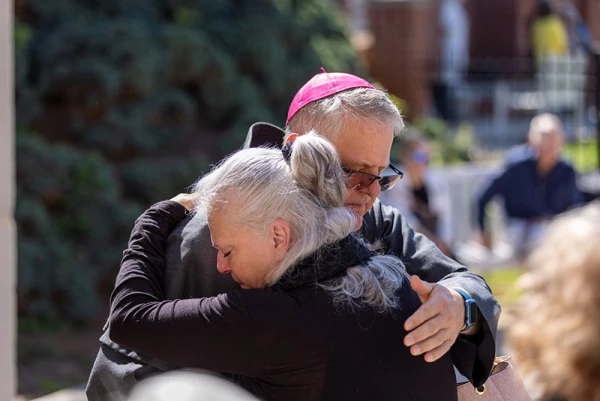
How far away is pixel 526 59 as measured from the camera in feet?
54.0

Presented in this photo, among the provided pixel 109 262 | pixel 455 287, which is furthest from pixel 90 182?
pixel 455 287

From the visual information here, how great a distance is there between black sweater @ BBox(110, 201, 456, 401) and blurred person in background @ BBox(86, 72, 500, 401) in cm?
7

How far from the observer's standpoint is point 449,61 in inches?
566

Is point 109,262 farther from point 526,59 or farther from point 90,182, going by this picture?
point 526,59

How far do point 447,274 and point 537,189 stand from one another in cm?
545

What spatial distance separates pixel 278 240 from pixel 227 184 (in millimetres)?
165

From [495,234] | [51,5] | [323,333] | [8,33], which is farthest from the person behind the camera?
[495,234]

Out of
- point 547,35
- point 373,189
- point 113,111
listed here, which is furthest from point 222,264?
point 547,35

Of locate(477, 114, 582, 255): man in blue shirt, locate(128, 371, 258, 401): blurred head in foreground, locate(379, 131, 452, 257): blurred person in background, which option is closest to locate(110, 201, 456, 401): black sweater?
locate(128, 371, 258, 401): blurred head in foreground

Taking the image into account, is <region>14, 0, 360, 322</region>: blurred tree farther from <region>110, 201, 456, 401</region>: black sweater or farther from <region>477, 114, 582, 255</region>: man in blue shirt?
<region>110, 201, 456, 401</region>: black sweater

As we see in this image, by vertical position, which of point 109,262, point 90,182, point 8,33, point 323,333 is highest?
point 8,33

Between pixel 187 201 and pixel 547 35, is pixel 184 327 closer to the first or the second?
pixel 187 201

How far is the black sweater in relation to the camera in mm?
1728

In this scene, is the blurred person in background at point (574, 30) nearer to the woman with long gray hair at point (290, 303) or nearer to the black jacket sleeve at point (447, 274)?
the black jacket sleeve at point (447, 274)
